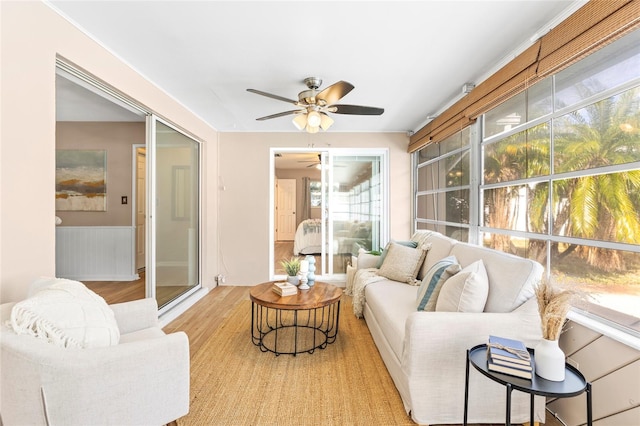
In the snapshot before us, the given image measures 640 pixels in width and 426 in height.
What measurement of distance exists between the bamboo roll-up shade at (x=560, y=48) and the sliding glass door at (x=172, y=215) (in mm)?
3172

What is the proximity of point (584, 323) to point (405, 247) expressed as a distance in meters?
1.63

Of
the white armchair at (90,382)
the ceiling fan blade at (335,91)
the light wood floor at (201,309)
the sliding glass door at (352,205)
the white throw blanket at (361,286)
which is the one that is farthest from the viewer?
the sliding glass door at (352,205)

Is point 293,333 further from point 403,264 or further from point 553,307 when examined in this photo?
point 553,307

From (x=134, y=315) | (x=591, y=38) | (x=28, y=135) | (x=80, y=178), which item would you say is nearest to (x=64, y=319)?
(x=134, y=315)

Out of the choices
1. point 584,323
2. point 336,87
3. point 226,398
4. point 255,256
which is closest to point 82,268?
point 255,256

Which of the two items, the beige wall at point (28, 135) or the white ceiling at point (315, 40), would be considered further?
the white ceiling at point (315, 40)

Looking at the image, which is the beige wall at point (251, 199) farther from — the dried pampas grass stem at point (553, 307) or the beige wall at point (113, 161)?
the dried pampas grass stem at point (553, 307)

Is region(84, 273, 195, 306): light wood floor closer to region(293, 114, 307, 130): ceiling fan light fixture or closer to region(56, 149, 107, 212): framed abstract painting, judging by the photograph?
region(56, 149, 107, 212): framed abstract painting

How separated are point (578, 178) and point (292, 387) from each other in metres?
2.25

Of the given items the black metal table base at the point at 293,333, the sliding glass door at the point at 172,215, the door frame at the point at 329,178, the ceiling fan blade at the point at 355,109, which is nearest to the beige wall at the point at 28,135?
the sliding glass door at the point at 172,215

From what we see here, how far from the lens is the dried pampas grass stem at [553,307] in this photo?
1247 millimetres

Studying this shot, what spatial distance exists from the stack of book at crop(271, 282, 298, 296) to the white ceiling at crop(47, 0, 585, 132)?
1875 millimetres

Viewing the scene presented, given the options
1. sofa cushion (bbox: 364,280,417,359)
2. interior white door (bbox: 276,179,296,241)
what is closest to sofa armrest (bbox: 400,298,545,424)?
sofa cushion (bbox: 364,280,417,359)

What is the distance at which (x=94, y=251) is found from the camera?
4.56m
